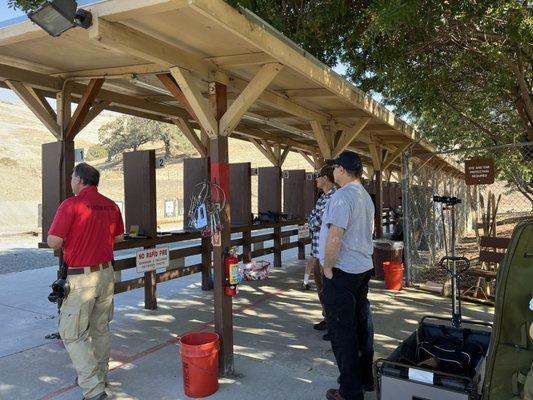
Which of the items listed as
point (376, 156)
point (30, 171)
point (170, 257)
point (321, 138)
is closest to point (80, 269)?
point (170, 257)

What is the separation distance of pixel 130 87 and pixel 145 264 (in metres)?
2.22

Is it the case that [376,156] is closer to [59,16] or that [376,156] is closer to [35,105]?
[35,105]

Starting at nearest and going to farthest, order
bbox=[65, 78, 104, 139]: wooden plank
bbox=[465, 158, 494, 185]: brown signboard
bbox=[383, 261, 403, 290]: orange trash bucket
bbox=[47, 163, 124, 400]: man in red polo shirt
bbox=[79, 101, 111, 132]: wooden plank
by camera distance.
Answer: bbox=[47, 163, 124, 400]: man in red polo shirt, bbox=[65, 78, 104, 139]: wooden plank, bbox=[79, 101, 111, 132]: wooden plank, bbox=[465, 158, 494, 185]: brown signboard, bbox=[383, 261, 403, 290]: orange trash bucket

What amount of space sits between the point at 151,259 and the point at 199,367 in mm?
2618

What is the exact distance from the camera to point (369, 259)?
345 centimetres

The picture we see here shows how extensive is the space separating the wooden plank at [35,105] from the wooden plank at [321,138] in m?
Answer: 3.41

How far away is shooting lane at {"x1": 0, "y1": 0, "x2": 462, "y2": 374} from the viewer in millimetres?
3201

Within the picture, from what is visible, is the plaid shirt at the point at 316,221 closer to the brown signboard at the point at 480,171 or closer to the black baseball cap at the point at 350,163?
the black baseball cap at the point at 350,163

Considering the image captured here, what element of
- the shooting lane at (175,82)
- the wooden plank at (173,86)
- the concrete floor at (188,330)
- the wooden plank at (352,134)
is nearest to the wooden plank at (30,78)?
the shooting lane at (175,82)

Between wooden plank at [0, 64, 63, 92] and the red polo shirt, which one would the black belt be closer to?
the red polo shirt

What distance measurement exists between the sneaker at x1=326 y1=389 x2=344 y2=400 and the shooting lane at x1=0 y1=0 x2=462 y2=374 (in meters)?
0.98

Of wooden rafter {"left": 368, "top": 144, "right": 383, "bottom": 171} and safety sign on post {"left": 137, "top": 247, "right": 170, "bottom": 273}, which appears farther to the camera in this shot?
wooden rafter {"left": 368, "top": 144, "right": 383, "bottom": 171}

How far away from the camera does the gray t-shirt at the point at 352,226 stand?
3.28 meters

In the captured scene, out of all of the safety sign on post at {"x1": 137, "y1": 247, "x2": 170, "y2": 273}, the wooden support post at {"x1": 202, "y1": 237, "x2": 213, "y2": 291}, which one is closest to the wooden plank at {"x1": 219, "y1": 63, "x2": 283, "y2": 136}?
the safety sign on post at {"x1": 137, "y1": 247, "x2": 170, "y2": 273}
